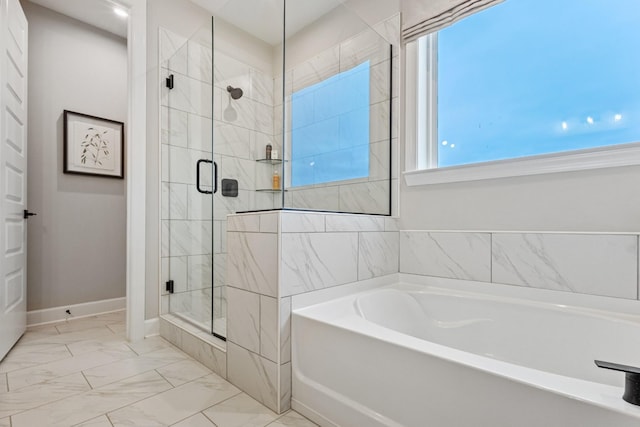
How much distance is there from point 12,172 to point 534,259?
10.2 ft

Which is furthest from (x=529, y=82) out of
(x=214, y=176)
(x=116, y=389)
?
(x=116, y=389)

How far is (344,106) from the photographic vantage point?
2113 mm

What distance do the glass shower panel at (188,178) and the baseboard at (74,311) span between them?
1065 millimetres

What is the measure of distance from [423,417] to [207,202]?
181 cm

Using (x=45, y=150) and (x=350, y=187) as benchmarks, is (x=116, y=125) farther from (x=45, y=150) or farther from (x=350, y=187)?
(x=350, y=187)

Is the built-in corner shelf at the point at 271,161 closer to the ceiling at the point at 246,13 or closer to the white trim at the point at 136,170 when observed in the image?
the ceiling at the point at 246,13

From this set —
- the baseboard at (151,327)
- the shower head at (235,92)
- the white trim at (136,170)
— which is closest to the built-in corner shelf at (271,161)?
the shower head at (235,92)

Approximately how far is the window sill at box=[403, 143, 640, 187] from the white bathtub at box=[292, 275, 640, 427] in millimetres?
590

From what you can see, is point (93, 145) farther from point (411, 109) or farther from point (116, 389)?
point (411, 109)

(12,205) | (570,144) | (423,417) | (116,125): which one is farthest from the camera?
(116,125)

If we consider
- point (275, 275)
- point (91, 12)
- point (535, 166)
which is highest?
point (91, 12)

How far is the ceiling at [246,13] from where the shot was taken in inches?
68.6

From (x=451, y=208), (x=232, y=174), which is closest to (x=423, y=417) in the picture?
(x=451, y=208)

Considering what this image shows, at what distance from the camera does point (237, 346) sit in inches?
60.7
